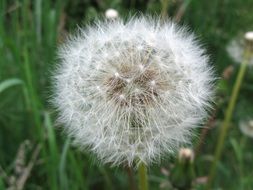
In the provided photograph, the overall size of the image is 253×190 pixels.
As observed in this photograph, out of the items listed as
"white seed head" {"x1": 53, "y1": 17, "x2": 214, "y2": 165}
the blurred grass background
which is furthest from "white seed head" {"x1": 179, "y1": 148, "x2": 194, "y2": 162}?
"white seed head" {"x1": 53, "y1": 17, "x2": 214, "y2": 165}

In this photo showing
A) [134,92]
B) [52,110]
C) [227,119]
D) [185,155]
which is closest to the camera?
[134,92]

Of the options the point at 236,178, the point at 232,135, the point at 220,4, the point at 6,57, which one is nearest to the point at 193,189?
the point at 236,178

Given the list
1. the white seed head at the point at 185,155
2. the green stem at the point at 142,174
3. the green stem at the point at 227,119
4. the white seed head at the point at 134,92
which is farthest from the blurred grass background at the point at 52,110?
the white seed head at the point at 134,92

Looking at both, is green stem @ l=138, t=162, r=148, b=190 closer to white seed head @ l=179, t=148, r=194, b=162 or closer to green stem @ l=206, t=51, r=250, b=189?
white seed head @ l=179, t=148, r=194, b=162

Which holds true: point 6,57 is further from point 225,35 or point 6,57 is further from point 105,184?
point 225,35

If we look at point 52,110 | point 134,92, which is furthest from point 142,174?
point 52,110

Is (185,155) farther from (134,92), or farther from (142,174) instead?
(134,92)

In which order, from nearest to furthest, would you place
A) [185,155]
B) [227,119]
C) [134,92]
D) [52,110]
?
[134,92] → [185,155] → [52,110] → [227,119]
